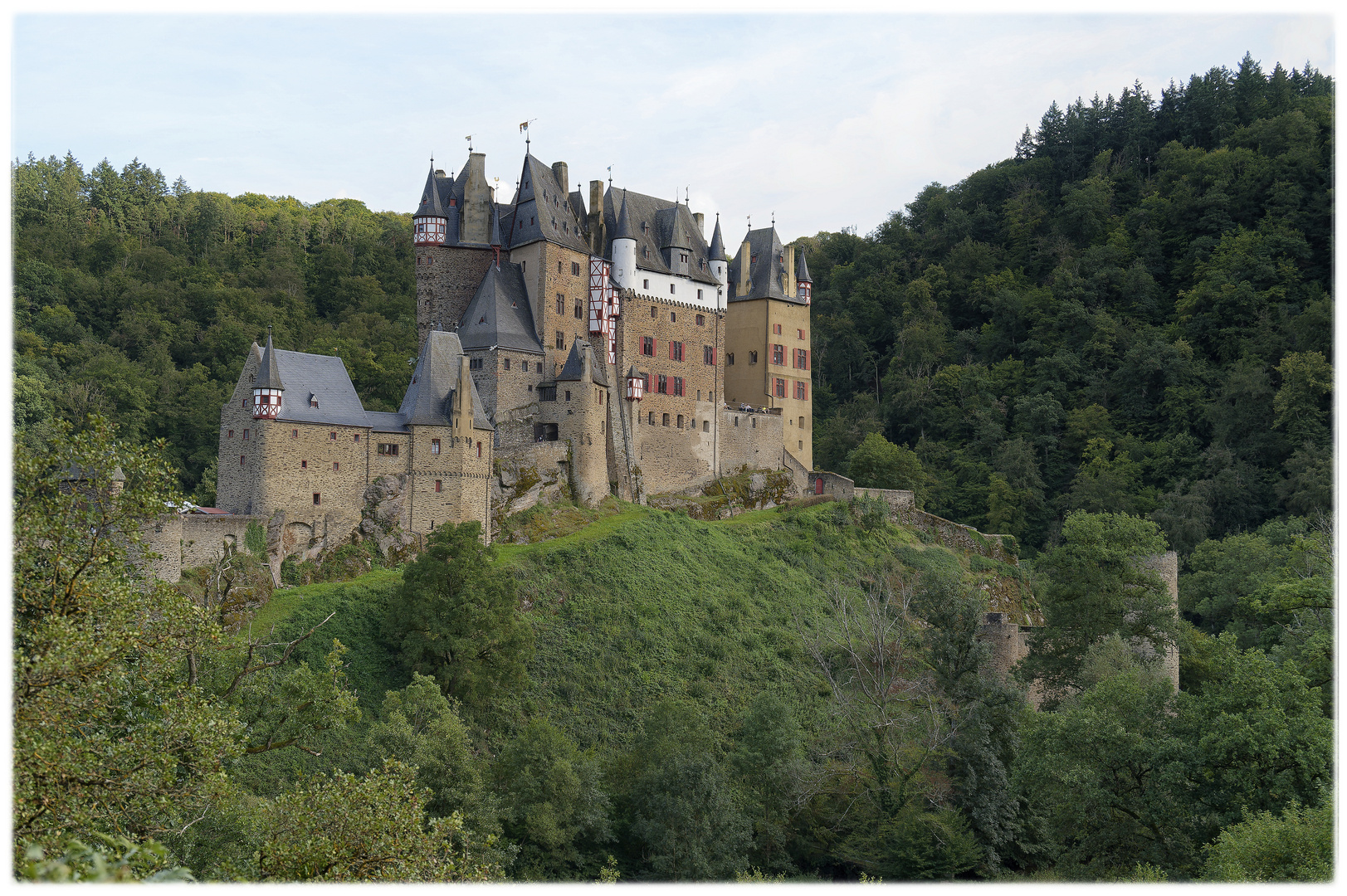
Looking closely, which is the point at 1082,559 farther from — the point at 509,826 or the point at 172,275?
the point at 172,275

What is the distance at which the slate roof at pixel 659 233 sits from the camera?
5188cm

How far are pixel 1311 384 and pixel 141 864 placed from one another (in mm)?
58125

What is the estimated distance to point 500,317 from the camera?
46.0 m

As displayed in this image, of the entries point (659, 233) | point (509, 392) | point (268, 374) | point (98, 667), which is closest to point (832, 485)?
point (659, 233)

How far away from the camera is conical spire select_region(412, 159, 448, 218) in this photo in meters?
47.4

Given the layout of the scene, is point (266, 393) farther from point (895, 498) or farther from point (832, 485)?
point (895, 498)

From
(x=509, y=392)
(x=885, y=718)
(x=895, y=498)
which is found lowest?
(x=885, y=718)

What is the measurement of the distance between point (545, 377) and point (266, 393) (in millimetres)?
11434

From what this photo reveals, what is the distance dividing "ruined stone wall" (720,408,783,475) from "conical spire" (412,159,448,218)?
1454cm

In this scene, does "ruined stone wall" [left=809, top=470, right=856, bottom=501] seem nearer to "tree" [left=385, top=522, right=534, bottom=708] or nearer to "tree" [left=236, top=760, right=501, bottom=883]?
"tree" [left=385, top=522, right=534, bottom=708]

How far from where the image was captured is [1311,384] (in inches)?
2339

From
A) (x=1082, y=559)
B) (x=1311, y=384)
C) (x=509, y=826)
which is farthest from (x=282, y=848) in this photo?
(x=1311, y=384)

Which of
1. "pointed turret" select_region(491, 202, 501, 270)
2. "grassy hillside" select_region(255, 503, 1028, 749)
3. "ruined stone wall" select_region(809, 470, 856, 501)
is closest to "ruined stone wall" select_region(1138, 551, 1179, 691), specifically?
"grassy hillside" select_region(255, 503, 1028, 749)

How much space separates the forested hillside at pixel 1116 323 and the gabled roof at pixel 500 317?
75.8 ft
